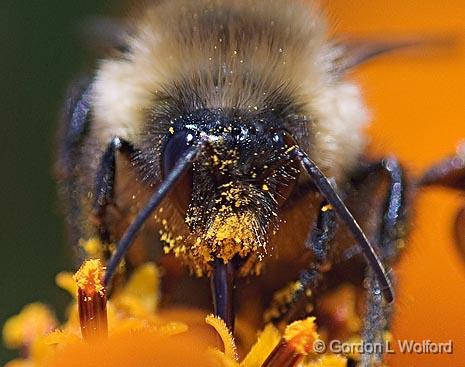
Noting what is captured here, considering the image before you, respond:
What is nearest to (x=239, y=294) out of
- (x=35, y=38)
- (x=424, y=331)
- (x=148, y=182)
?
(x=148, y=182)

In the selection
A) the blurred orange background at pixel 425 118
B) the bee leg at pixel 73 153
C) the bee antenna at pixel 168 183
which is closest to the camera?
the bee antenna at pixel 168 183

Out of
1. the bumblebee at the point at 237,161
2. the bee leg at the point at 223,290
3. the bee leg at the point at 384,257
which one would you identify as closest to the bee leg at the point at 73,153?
the bumblebee at the point at 237,161

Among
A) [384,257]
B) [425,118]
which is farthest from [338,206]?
[425,118]

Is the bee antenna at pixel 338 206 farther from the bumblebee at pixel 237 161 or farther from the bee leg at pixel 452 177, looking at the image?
the bee leg at pixel 452 177

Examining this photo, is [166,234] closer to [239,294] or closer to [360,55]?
[239,294]

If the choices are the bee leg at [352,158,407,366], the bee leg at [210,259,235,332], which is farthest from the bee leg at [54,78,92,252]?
the bee leg at [352,158,407,366]

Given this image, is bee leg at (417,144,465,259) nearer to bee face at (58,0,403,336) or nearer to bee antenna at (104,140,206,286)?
bee face at (58,0,403,336)
